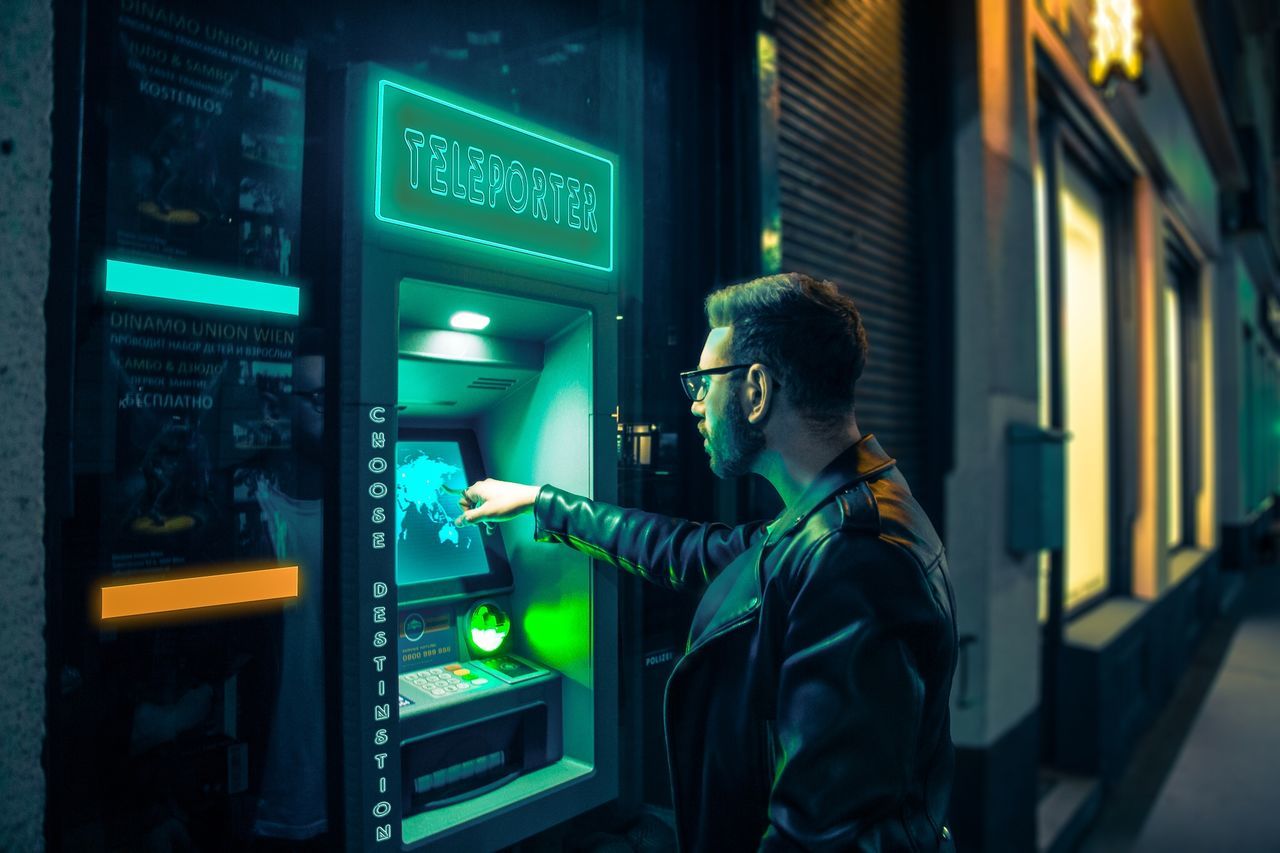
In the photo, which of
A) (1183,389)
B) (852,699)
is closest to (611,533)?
(852,699)

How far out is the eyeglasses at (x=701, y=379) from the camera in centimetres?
159

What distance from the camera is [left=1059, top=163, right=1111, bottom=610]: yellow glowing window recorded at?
553 centimetres

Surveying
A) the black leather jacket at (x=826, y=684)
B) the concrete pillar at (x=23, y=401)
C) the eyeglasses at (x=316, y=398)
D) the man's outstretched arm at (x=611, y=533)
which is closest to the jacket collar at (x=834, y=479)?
the black leather jacket at (x=826, y=684)

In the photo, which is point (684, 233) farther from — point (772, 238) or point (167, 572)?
point (167, 572)

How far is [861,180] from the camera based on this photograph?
3.31 meters

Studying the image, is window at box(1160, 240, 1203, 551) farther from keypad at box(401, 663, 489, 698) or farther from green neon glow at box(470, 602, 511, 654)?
keypad at box(401, 663, 489, 698)

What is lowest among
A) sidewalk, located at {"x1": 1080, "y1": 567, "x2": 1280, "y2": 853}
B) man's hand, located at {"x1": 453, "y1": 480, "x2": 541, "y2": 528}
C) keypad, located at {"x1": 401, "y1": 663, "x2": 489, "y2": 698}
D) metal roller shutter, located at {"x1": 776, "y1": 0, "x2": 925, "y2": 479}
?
sidewalk, located at {"x1": 1080, "y1": 567, "x2": 1280, "y2": 853}

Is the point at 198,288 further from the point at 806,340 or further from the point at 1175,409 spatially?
the point at 1175,409

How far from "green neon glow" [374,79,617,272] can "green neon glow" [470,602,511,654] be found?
2.68 ft

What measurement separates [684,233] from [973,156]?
1769 millimetres

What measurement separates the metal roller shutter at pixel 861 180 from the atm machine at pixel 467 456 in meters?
1.19

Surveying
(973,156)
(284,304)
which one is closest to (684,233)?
(284,304)

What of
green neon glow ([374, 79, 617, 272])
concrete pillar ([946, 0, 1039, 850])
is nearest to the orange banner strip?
green neon glow ([374, 79, 617, 272])

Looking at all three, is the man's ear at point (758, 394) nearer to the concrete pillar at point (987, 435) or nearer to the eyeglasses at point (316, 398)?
the eyeglasses at point (316, 398)
